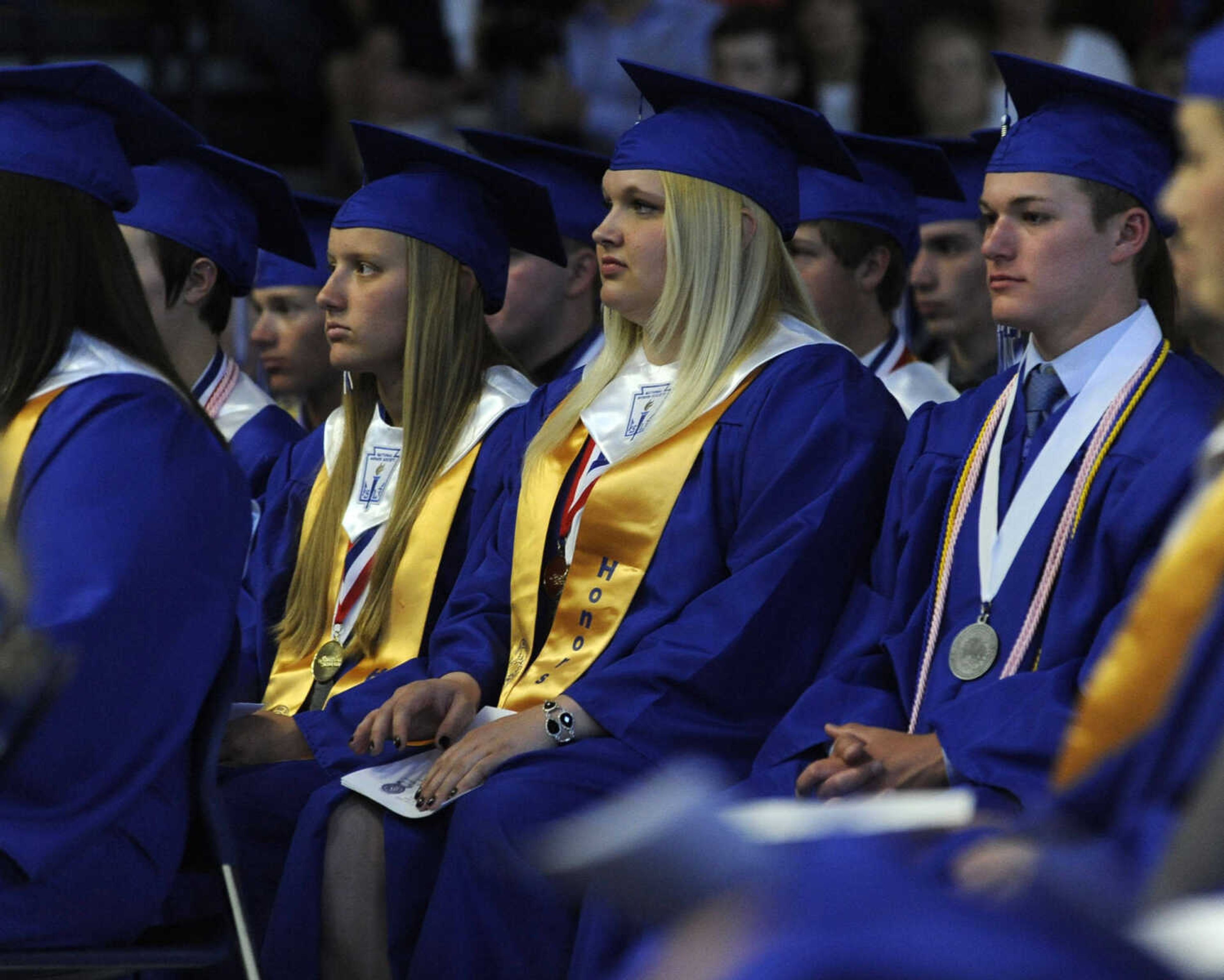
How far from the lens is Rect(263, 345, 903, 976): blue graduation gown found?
299 centimetres

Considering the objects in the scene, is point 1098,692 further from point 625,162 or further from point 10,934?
point 625,162

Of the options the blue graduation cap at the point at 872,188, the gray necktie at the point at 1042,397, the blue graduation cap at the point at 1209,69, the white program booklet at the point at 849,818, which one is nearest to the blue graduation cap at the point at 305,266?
the blue graduation cap at the point at 872,188

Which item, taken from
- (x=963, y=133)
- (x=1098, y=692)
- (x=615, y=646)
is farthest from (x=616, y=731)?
(x=963, y=133)

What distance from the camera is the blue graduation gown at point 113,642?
243 centimetres

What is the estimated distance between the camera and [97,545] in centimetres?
246

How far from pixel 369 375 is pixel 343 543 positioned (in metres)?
0.47

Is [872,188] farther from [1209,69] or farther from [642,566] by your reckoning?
[1209,69]

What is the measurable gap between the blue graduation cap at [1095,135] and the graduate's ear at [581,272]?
1.85 metres

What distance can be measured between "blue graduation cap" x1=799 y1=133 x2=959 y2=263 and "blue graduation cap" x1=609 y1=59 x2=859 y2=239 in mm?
981

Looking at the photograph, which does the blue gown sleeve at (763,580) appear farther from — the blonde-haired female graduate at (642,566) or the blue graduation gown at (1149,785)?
the blue graduation gown at (1149,785)

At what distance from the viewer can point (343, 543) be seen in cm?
390

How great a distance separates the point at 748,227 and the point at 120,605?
5.36ft

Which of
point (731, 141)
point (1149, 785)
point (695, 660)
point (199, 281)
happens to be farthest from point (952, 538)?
point (199, 281)

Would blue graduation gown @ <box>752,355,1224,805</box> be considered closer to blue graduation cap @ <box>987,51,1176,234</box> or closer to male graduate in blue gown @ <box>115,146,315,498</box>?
blue graduation cap @ <box>987,51,1176,234</box>
